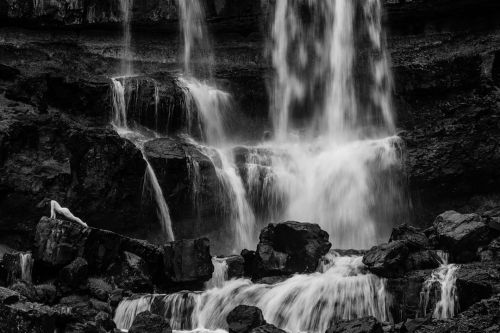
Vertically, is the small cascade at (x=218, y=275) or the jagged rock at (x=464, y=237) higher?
the jagged rock at (x=464, y=237)

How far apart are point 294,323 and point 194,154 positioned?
1279 cm

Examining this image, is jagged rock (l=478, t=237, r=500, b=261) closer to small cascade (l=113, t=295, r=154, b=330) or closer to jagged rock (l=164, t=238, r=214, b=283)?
jagged rock (l=164, t=238, r=214, b=283)

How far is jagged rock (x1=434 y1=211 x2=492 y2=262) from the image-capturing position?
56.4 ft

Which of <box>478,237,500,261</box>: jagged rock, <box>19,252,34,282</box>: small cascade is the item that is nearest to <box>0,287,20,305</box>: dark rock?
<box>19,252,34,282</box>: small cascade

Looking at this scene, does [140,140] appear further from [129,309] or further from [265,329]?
[265,329]

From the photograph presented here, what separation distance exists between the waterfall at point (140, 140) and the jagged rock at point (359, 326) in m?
12.8

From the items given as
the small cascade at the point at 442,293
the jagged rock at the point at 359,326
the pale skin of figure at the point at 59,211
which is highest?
the pale skin of figure at the point at 59,211

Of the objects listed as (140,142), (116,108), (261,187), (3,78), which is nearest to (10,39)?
(3,78)

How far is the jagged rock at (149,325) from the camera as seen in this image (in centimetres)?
1418

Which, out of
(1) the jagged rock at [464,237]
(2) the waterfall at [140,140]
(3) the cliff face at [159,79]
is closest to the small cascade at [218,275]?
(2) the waterfall at [140,140]

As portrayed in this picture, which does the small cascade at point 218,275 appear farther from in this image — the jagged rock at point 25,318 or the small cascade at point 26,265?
the jagged rock at point 25,318

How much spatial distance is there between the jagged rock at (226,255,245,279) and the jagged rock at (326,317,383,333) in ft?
22.3

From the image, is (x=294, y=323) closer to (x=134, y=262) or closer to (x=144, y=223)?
(x=134, y=262)

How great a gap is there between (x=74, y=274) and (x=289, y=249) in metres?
7.19
